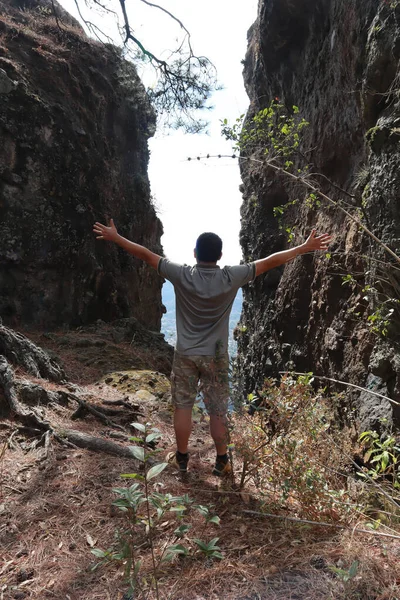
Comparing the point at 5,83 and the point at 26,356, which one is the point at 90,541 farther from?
the point at 5,83

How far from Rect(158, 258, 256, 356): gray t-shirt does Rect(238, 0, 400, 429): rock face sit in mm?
375

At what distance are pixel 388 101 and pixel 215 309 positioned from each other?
3.88 meters

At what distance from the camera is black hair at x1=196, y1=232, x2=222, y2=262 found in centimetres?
303

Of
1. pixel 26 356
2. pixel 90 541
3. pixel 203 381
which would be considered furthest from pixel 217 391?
pixel 26 356

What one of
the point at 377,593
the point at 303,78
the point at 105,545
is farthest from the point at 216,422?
the point at 303,78

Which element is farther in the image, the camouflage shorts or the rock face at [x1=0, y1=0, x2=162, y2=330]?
the rock face at [x1=0, y1=0, x2=162, y2=330]

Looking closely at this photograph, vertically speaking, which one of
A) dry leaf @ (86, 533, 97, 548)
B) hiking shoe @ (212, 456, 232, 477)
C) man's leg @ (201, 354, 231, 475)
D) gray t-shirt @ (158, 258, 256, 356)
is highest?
gray t-shirt @ (158, 258, 256, 356)

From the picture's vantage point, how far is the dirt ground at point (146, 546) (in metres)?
1.72

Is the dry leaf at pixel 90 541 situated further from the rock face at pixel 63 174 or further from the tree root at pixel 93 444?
the rock face at pixel 63 174

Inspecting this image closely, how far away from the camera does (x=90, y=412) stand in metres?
4.31

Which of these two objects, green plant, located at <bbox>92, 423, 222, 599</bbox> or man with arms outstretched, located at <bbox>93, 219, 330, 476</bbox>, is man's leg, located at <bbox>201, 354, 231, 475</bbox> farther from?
green plant, located at <bbox>92, 423, 222, 599</bbox>

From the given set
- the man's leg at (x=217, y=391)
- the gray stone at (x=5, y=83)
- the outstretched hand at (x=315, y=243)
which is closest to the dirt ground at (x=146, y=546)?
the man's leg at (x=217, y=391)

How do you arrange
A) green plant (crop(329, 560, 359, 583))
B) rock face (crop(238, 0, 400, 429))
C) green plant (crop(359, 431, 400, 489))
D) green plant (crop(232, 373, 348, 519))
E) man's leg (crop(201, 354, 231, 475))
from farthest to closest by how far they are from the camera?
rock face (crop(238, 0, 400, 429))
man's leg (crop(201, 354, 231, 475))
green plant (crop(359, 431, 400, 489))
green plant (crop(232, 373, 348, 519))
green plant (crop(329, 560, 359, 583))

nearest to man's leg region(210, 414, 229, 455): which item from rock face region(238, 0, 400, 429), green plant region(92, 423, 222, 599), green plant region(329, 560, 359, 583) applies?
rock face region(238, 0, 400, 429)
